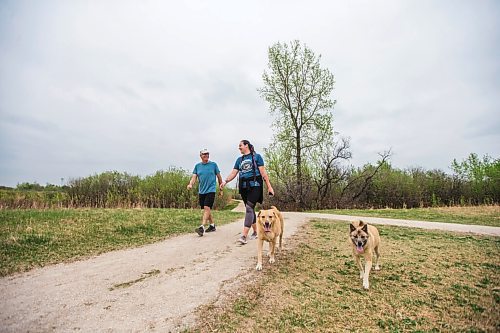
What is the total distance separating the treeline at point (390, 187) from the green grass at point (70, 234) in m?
16.5

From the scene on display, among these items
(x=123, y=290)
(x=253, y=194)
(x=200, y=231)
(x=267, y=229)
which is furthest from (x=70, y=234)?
(x=267, y=229)

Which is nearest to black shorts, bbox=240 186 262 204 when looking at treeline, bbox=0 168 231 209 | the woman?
the woman

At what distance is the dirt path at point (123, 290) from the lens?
342cm

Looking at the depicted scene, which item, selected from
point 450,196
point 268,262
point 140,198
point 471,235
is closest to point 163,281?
point 268,262

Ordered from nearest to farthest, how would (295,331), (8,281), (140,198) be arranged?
(295,331), (8,281), (140,198)

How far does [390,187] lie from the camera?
28.6 metres

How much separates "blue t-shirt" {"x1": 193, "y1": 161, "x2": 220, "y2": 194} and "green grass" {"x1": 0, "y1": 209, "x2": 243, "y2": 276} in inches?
72.7

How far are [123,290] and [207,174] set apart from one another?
4600 mm

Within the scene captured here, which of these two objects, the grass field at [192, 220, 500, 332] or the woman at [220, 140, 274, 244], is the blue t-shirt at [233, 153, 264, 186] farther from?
the grass field at [192, 220, 500, 332]

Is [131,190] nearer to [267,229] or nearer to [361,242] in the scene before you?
[267,229]

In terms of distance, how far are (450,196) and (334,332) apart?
30.8m

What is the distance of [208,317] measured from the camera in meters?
3.59

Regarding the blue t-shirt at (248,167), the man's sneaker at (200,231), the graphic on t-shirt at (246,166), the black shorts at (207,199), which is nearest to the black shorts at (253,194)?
the blue t-shirt at (248,167)

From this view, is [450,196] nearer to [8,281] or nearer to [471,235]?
[471,235]
